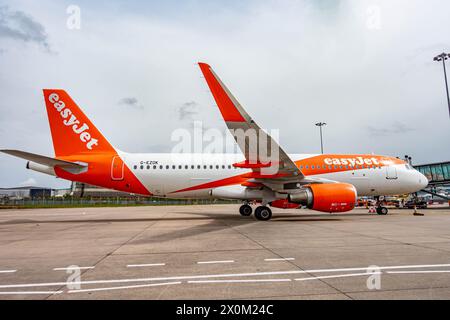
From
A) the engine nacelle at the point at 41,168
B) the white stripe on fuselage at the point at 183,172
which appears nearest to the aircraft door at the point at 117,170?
the white stripe on fuselage at the point at 183,172

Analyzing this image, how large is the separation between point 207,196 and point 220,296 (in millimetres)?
12400

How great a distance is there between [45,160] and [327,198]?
13514 millimetres

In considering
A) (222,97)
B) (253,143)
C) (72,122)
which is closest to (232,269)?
(222,97)

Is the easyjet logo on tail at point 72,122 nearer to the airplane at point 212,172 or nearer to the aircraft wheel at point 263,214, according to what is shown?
the airplane at point 212,172

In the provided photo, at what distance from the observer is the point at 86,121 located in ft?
51.3

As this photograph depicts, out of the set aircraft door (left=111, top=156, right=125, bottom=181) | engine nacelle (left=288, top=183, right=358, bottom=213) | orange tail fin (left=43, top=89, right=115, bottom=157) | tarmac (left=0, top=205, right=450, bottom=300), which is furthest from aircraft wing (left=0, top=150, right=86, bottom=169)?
engine nacelle (left=288, top=183, right=358, bottom=213)

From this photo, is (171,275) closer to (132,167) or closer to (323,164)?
(132,167)

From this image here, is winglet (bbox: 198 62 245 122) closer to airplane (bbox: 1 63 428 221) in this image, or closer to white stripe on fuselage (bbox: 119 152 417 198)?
airplane (bbox: 1 63 428 221)

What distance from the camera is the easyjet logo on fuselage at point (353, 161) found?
55.2 ft

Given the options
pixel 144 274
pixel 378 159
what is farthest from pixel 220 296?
pixel 378 159

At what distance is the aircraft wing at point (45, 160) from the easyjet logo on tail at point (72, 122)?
1351mm

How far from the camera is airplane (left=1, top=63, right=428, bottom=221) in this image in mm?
13031
